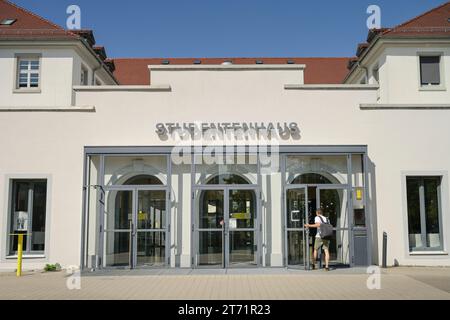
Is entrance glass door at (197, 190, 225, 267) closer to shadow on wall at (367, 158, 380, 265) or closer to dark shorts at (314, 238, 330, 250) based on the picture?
dark shorts at (314, 238, 330, 250)

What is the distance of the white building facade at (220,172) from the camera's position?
15594 millimetres

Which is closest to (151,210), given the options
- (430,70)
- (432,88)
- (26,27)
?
(26,27)

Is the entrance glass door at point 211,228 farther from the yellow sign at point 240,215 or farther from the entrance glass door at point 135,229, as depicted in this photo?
the entrance glass door at point 135,229

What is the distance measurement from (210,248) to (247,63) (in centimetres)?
1975

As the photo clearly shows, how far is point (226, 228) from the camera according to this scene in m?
15.5

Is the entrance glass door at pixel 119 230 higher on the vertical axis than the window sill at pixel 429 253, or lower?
higher

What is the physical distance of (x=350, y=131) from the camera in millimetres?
16188

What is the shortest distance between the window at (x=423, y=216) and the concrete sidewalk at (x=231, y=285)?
110 cm

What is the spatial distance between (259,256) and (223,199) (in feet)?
6.55

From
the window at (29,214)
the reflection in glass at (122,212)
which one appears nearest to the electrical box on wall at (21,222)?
the window at (29,214)

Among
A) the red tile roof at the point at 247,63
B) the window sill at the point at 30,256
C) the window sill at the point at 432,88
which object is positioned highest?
the red tile roof at the point at 247,63

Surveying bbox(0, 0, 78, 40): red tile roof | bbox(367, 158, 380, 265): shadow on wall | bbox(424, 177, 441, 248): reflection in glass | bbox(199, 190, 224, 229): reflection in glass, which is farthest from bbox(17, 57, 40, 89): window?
bbox(424, 177, 441, 248): reflection in glass

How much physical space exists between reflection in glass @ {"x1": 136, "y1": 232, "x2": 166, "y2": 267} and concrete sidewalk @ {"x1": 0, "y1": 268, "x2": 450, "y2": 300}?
2.50ft

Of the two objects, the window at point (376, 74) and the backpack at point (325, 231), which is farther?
the window at point (376, 74)
